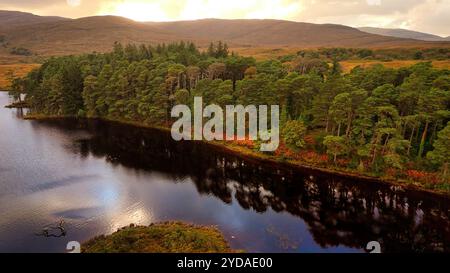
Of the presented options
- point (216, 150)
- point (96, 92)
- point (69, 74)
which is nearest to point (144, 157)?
point (216, 150)

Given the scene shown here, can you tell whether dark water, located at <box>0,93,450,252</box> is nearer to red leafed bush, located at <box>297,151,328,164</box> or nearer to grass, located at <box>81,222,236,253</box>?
grass, located at <box>81,222,236,253</box>

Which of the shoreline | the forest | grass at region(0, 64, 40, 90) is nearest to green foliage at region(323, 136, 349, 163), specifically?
the forest

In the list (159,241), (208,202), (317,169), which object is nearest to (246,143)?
(317,169)

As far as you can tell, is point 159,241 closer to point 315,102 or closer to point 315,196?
point 315,196

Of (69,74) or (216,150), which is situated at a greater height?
(69,74)

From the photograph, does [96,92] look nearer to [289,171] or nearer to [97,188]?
[97,188]
